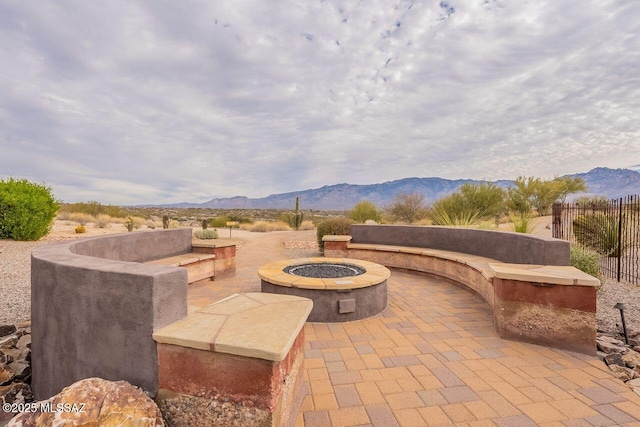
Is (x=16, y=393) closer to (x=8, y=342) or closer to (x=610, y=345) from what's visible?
(x=8, y=342)

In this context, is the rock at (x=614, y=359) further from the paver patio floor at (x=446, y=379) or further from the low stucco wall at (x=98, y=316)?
the low stucco wall at (x=98, y=316)

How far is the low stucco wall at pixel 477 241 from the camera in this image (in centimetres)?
425

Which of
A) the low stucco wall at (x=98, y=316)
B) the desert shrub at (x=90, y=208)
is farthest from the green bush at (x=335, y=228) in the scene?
the desert shrub at (x=90, y=208)

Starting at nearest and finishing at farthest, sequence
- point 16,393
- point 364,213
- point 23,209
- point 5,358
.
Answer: point 16,393, point 5,358, point 23,209, point 364,213

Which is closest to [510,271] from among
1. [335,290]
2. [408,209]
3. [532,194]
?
[335,290]

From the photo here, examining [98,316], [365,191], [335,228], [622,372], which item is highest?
[365,191]

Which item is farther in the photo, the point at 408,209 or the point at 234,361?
the point at 408,209

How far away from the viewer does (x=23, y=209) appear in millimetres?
9070

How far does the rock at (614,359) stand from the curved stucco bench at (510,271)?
129 mm

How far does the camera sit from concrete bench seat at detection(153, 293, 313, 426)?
5.29ft

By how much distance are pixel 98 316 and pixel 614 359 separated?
15.1 feet

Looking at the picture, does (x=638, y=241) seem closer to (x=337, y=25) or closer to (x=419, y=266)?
(x=419, y=266)

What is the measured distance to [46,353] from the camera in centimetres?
234

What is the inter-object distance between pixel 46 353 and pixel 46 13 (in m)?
4.72
